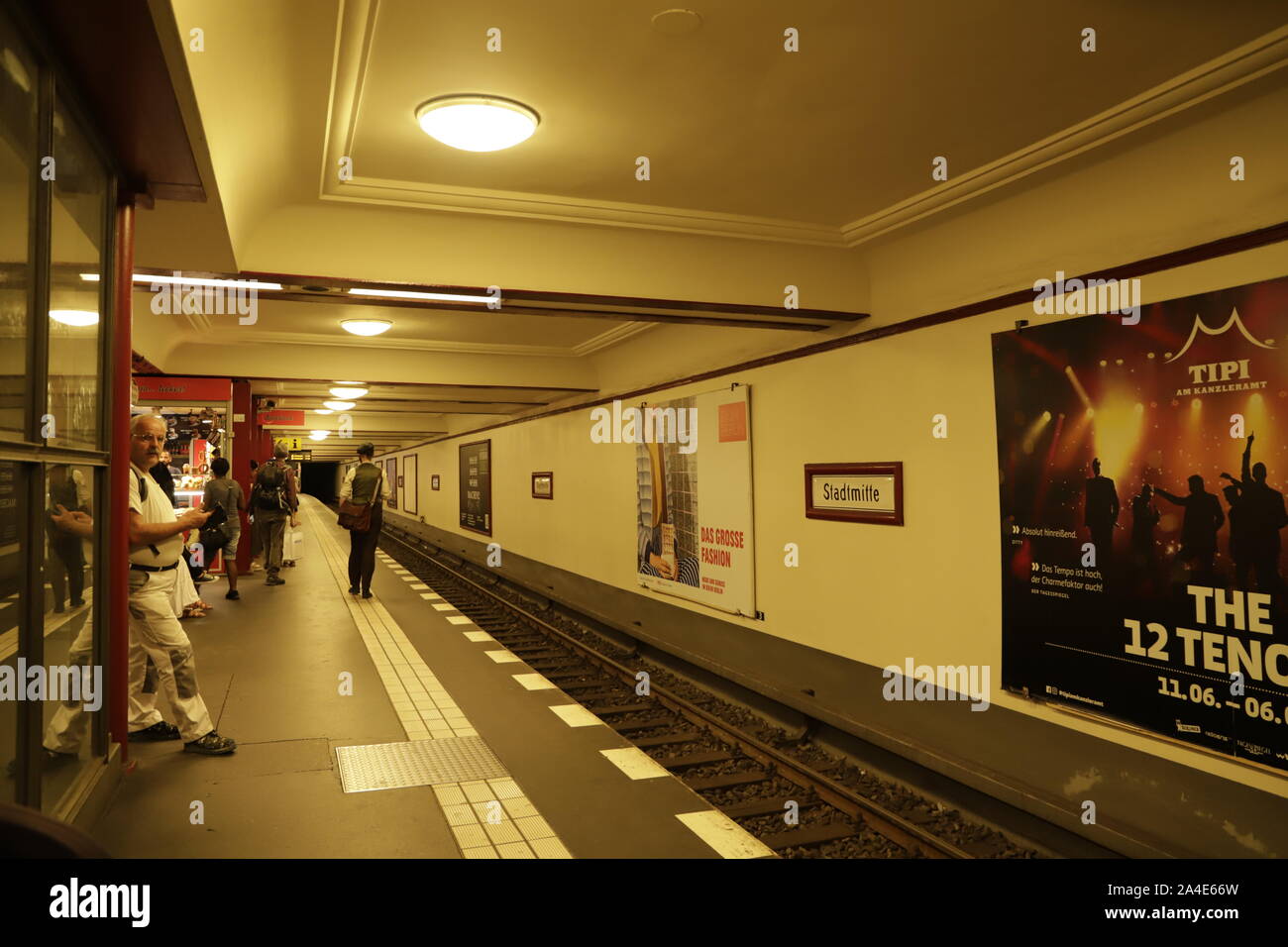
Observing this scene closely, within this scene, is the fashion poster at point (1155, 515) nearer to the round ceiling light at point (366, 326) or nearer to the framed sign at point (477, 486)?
the round ceiling light at point (366, 326)

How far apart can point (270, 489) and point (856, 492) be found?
8263 millimetres

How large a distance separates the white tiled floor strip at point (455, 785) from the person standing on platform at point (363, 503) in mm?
1341

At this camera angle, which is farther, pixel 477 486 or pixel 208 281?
pixel 477 486

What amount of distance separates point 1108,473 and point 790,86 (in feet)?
8.20

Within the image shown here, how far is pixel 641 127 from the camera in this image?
13.6 ft

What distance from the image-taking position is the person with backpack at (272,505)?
1132 cm

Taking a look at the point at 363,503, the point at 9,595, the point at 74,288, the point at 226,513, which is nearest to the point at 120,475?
the point at 74,288

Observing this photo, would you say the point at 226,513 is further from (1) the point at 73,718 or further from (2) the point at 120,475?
(1) the point at 73,718

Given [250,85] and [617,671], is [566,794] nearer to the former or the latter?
[250,85]

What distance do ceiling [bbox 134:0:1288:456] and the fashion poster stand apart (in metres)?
1.05

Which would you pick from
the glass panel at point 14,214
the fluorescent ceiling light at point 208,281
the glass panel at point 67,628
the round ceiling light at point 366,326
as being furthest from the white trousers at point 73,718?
the round ceiling light at point 366,326

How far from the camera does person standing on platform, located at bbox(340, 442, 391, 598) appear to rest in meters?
10.5

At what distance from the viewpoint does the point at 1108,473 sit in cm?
436

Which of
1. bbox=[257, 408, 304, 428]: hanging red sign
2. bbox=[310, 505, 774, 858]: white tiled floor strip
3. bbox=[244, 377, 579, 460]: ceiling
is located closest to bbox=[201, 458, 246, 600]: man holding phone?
bbox=[244, 377, 579, 460]: ceiling
